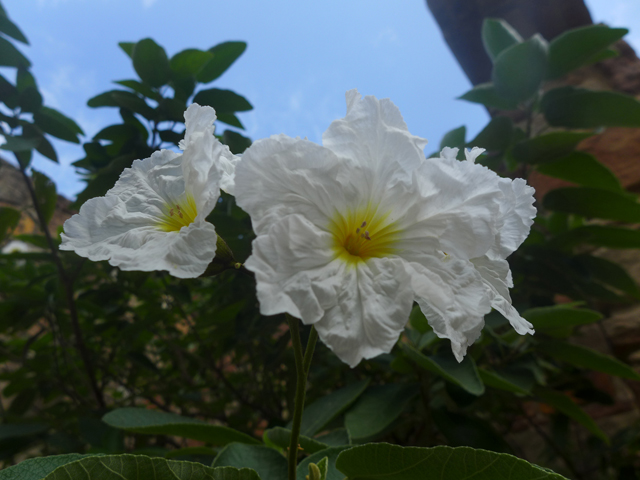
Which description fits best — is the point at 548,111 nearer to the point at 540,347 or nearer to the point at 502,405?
the point at 540,347

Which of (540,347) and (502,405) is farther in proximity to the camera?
(502,405)

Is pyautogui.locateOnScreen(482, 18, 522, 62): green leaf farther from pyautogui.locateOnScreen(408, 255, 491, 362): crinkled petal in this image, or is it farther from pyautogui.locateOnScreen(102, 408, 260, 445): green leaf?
pyautogui.locateOnScreen(102, 408, 260, 445): green leaf

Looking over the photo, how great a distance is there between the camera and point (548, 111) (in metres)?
1.15

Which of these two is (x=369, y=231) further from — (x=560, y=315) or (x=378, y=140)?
(x=560, y=315)

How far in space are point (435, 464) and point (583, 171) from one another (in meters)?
1.08

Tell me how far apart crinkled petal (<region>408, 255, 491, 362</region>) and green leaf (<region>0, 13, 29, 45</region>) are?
3.72ft

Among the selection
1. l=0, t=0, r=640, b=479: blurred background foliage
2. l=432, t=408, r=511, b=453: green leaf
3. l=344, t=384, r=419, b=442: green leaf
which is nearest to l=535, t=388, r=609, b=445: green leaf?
l=0, t=0, r=640, b=479: blurred background foliage

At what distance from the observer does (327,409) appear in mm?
738

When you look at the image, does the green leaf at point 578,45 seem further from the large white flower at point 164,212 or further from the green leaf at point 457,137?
the large white flower at point 164,212

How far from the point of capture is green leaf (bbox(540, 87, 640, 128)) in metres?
1.06

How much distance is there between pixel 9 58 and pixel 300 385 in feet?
3.53

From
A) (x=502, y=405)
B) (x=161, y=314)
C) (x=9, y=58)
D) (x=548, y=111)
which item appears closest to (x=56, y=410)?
(x=161, y=314)

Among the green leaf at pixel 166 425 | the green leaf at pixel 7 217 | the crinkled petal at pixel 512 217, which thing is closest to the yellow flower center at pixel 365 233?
the crinkled petal at pixel 512 217

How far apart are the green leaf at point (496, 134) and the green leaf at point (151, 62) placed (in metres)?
0.77
